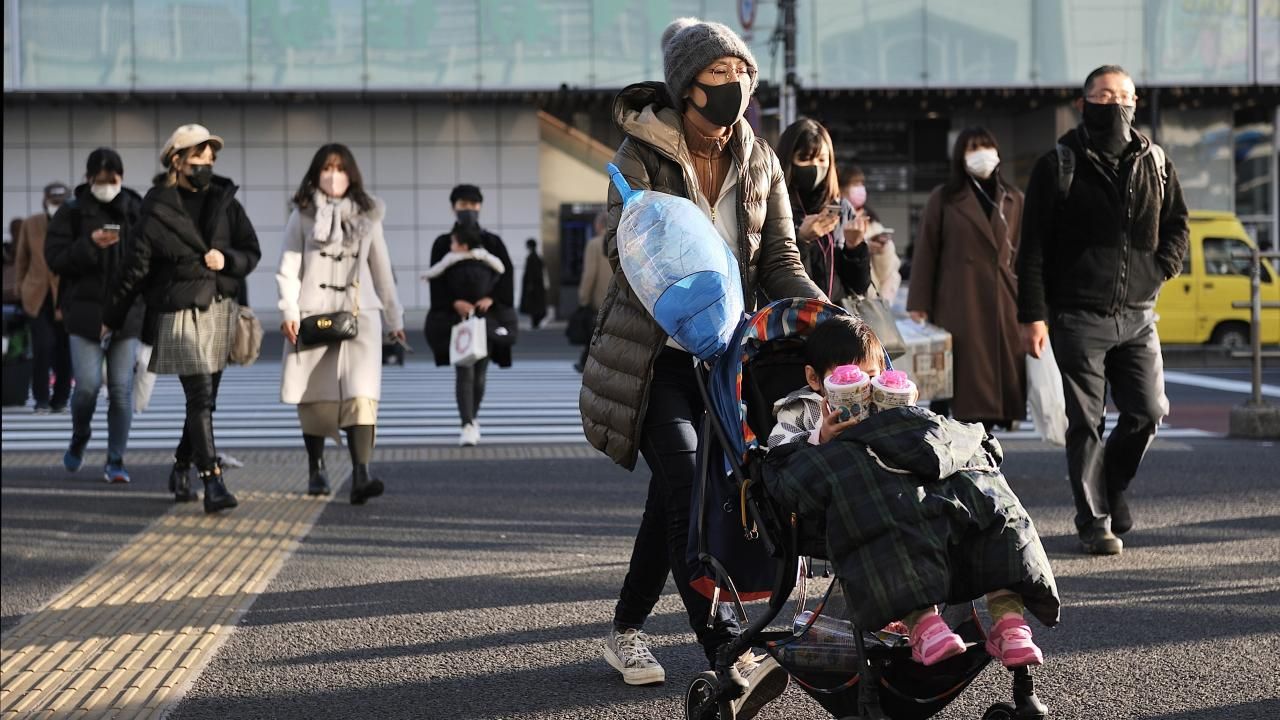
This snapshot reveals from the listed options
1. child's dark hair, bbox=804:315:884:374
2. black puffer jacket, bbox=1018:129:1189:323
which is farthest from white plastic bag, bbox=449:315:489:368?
child's dark hair, bbox=804:315:884:374

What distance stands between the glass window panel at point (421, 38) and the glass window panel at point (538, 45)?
408mm

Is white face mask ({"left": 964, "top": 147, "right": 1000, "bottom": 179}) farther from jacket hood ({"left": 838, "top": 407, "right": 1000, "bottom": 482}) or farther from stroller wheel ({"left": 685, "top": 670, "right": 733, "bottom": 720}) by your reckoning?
jacket hood ({"left": 838, "top": 407, "right": 1000, "bottom": 482})

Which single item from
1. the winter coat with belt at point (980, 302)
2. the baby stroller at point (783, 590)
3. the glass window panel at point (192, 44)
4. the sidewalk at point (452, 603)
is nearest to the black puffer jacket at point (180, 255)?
the sidewalk at point (452, 603)

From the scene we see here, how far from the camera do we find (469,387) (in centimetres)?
1196

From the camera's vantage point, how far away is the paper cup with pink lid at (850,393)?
12.5 feet

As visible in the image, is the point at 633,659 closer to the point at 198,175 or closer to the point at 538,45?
Answer: the point at 198,175

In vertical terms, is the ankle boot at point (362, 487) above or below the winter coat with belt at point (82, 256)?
below

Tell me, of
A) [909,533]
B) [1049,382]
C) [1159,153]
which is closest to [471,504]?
[1049,382]

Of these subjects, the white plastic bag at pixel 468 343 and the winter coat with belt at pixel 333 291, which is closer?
the winter coat with belt at pixel 333 291

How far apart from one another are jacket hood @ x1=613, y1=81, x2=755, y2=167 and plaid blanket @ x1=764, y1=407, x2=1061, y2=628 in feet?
3.97

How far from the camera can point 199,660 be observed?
18.0ft

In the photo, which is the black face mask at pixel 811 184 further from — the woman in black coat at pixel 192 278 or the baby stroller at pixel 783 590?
the woman in black coat at pixel 192 278

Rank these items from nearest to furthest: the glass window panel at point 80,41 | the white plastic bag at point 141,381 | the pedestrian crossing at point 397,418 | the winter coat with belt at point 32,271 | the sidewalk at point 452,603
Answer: the sidewalk at point 452,603, the white plastic bag at point 141,381, the pedestrian crossing at point 397,418, the winter coat with belt at point 32,271, the glass window panel at point 80,41

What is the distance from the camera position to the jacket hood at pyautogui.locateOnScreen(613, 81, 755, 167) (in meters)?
4.57
